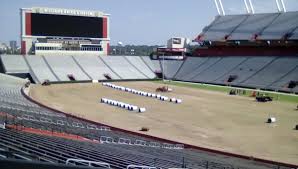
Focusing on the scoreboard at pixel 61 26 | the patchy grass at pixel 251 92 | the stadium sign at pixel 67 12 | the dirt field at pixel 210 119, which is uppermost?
the stadium sign at pixel 67 12

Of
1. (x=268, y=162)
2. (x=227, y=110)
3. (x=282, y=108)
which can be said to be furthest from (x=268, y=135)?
(x=282, y=108)

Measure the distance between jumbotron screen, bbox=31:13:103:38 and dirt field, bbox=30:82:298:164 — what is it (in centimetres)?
2781

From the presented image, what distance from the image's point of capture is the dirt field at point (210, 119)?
26.2 metres

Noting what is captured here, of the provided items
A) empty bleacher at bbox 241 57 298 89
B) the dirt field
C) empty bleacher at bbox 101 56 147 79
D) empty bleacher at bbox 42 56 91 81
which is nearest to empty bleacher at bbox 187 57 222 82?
empty bleacher at bbox 101 56 147 79

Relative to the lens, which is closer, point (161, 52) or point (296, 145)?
point (296, 145)

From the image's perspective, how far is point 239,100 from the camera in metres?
52.0

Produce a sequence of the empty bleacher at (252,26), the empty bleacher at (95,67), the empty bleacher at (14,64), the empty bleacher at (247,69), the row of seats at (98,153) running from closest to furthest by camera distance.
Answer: the row of seats at (98,153) → the empty bleacher at (247,69) → the empty bleacher at (14,64) → the empty bleacher at (95,67) → the empty bleacher at (252,26)

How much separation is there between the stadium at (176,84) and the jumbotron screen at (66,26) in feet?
0.63

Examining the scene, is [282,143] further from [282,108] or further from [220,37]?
[220,37]

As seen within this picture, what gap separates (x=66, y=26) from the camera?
8350cm

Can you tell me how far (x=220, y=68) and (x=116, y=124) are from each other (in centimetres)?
5109

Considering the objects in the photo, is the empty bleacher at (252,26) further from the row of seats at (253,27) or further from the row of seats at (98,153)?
the row of seats at (98,153)

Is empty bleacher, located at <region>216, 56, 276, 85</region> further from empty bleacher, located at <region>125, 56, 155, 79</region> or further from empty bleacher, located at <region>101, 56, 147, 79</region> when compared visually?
empty bleacher, located at <region>101, 56, 147, 79</region>

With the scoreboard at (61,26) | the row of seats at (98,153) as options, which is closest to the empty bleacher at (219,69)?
the scoreboard at (61,26)
